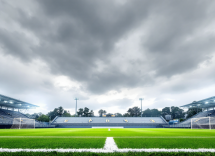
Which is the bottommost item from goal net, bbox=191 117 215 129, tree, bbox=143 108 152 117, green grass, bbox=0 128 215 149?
tree, bbox=143 108 152 117

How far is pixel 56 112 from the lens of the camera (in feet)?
346

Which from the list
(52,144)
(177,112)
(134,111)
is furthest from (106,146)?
(134,111)

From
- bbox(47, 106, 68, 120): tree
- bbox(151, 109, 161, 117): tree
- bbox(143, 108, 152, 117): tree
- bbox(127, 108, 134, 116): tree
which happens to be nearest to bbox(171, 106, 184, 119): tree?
bbox(151, 109, 161, 117): tree

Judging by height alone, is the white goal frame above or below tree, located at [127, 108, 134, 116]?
above

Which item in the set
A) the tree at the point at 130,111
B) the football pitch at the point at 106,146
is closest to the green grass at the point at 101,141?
the football pitch at the point at 106,146

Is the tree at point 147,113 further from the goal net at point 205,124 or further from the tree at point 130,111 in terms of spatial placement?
the goal net at point 205,124

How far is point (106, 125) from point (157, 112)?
6725 centimetres

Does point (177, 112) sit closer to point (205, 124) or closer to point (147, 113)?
point (147, 113)

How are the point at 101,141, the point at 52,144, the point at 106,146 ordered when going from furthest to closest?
the point at 101,141
the point at 52,144
the point at 106,146

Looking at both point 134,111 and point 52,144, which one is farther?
point 134,111

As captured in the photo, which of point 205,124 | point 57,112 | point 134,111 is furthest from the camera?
point 134,111

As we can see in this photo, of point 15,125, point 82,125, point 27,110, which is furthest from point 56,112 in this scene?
point 15,125

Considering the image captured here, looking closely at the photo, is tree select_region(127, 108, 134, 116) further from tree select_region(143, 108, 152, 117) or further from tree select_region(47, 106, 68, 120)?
tree select_region(47, 106, 68, 120)

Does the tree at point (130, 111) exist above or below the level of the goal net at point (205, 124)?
below
